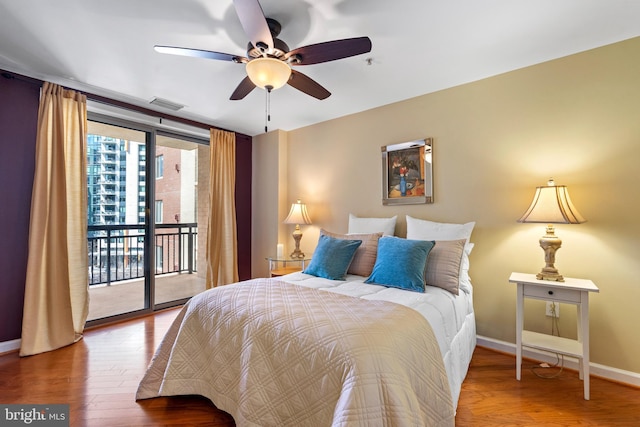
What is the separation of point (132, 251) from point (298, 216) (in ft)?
8.71

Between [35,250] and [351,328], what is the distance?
283 cm

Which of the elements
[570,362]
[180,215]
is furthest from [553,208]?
[180,215]

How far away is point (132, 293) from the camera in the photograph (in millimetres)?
4207

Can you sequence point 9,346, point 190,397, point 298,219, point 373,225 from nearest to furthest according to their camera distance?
1. point 190,397
2. point 9,346
3. point 373,225
4. point 298,219

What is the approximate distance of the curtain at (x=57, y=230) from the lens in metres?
2.47

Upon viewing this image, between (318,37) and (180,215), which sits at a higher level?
(318,37)

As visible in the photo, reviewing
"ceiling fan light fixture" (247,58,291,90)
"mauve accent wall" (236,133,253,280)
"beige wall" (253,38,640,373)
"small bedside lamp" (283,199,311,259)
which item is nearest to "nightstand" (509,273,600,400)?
"beige wall" (253,38,640,373)

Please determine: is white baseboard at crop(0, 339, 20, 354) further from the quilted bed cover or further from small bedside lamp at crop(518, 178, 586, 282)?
small bedside lamp at crop(518, 178, 586, 282)

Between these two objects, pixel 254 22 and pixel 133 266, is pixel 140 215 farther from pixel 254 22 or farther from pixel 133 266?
pixel 254 22

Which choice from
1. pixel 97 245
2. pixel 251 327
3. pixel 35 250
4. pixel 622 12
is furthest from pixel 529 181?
pixel 97 245

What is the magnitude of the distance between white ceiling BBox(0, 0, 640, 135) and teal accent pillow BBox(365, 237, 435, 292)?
4.80ft

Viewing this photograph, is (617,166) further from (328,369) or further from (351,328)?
(328,369)

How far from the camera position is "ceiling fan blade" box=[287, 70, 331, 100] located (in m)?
2.02

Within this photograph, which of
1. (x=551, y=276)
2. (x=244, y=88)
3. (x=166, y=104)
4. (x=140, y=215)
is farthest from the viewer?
(x=140, y=215)
